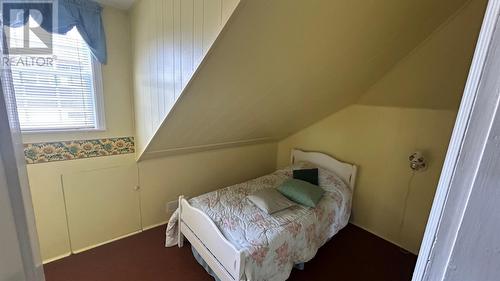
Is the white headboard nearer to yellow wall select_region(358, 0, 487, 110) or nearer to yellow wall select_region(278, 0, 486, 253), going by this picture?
yellow wall select_region(278, 0, 486, 253)

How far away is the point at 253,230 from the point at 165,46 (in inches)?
62.8

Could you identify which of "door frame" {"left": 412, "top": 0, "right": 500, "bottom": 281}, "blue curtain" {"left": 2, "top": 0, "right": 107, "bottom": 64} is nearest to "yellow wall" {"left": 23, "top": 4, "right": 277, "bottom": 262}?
"blue curtain" {"left": 2, "top": 0, "right": 107, "bottom": 64}

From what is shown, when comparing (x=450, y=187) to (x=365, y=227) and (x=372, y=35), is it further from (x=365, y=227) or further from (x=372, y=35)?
(x=365, y=227)

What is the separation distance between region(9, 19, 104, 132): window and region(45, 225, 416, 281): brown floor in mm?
1265

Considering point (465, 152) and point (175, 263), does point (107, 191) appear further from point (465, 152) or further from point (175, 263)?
point (465, 152)

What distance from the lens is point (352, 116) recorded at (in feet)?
9.31

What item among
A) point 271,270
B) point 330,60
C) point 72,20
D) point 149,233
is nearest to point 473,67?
point 330,60

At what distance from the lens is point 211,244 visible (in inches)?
71.6

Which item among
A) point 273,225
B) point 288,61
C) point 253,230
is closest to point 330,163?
point 273,225

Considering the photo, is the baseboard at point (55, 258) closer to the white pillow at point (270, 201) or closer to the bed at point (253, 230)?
the bed at point (253, 230)

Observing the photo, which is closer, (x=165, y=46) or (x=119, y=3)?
(x=165, y=46)

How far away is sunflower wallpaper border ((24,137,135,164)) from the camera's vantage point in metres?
1.93

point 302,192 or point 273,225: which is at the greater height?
point 302,192

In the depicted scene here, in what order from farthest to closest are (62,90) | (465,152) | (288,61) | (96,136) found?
(96,136)
(62,90)
(288,61)
(465,152)
